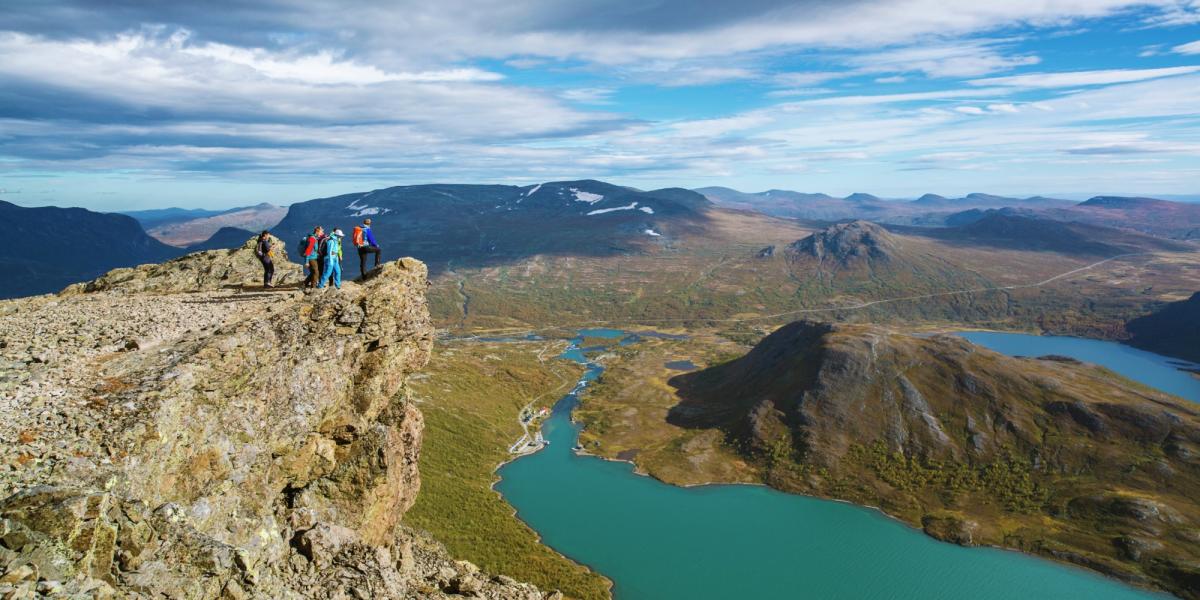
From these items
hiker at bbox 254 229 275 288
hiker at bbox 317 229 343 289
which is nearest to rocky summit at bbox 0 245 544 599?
hiker at bbox 317 229 343 289

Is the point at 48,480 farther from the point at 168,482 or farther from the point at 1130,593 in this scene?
the point at 1130,593

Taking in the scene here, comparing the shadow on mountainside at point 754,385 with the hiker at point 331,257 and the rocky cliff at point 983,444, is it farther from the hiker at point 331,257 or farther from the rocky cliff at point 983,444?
the hiker at point 331,257

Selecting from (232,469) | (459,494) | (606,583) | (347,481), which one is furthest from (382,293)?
(459,494)

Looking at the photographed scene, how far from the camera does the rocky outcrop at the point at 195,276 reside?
134 ft

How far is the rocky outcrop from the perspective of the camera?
1603 inches

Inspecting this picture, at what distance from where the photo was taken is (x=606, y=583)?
86.0m

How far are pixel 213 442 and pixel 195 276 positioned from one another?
23.9 metres

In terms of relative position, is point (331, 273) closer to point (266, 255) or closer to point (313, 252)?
point (313, 252)

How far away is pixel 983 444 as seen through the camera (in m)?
123

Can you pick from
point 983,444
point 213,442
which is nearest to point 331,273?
point 213,442

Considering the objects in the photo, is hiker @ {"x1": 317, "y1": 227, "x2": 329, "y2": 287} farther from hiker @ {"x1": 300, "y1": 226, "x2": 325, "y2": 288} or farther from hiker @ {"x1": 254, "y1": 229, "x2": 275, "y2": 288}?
hiker @ {"x1": 254, "y1": 229, "x2": 275, "y2": 288}

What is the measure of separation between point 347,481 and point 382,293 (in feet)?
36.0

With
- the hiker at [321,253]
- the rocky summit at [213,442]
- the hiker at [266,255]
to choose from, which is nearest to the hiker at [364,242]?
the rocky summit at [213,442]

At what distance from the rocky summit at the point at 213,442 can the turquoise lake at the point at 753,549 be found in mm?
59991
